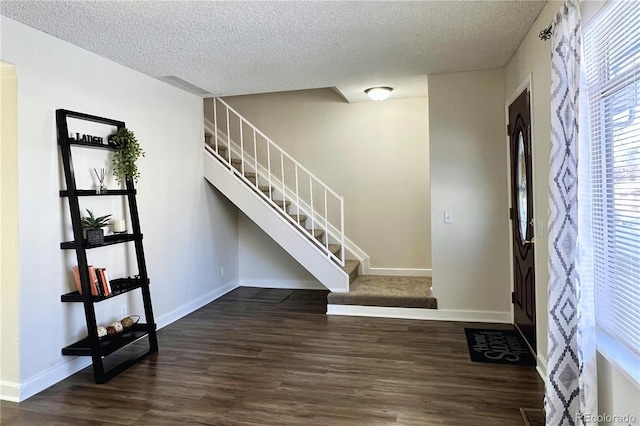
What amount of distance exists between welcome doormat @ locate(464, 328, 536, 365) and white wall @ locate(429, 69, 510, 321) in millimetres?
394

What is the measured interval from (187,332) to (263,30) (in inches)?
116

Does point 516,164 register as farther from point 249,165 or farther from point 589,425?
point 249,165

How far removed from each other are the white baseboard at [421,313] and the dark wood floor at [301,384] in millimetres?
212

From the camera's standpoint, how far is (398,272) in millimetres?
5691

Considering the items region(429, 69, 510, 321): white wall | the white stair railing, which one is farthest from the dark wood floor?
the white stair railing

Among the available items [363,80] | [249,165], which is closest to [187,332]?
[249,165]

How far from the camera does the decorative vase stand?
10.2 feet

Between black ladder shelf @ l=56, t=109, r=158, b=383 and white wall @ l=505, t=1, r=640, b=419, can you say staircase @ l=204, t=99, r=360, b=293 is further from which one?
white wall @ l=505, t=1, r=640, b=419

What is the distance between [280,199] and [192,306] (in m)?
2.02

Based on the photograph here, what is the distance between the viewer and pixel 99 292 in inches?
123

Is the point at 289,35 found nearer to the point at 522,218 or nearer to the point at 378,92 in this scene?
the point at 378,92

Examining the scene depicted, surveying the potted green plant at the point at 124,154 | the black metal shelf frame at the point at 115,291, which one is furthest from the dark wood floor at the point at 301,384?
the potted green plant at the point at 124,154

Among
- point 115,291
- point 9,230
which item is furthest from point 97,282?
point 9,230

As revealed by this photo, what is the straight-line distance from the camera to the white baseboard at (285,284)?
5.88 meters
